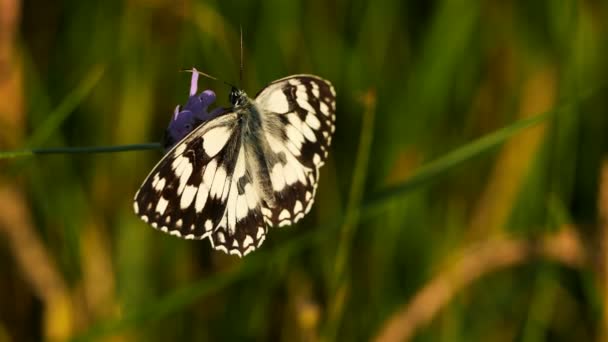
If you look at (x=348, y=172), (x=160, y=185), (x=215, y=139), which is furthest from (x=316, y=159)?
(x=348, y=172)

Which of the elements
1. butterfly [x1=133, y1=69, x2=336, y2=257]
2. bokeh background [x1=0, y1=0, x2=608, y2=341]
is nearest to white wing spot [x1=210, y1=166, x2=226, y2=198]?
butterfly [x1=133, y1=69, x2=336, y2=257]

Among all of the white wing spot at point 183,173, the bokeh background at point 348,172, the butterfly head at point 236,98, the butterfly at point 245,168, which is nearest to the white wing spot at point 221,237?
the butterfly at point 245,168

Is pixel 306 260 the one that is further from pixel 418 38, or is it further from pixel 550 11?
pixel 550 11

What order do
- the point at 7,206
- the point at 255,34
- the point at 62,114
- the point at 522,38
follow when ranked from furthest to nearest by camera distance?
1. the point at 522,38
2. the point at 255,34
3. the point at 7,206
4. the point at 62,114

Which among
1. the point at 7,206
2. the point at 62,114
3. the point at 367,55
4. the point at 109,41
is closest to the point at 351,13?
the point at 367,55

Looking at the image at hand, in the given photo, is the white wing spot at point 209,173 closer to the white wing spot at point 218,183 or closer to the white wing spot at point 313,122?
the white wing spot at point 218,183
